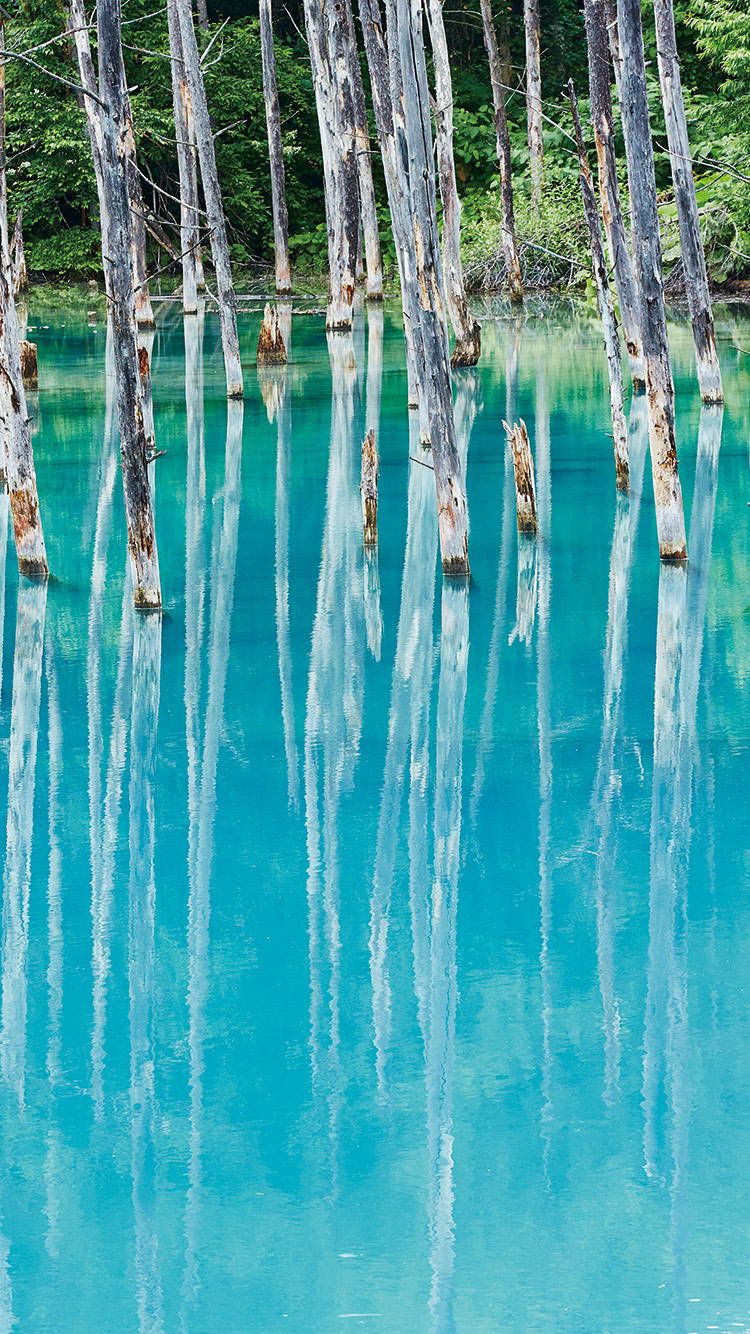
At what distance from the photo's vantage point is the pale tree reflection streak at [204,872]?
4.85m

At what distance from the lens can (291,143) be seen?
42406 millimetres

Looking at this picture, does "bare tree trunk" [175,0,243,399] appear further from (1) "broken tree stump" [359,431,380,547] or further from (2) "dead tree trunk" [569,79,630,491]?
(1) "broken tree stump" [359,431,380,547]

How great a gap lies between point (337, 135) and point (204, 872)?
74.6ft

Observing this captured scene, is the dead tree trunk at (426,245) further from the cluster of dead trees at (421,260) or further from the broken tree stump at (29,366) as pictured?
the broken tree stump at (29,366)

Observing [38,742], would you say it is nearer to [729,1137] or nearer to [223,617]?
[223,617]

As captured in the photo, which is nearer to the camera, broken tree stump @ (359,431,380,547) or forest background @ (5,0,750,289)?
broken tree stump @ (359,431,380,547)

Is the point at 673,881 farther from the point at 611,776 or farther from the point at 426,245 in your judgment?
the point at 426,245

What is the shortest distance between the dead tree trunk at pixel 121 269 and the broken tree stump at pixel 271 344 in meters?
15.5

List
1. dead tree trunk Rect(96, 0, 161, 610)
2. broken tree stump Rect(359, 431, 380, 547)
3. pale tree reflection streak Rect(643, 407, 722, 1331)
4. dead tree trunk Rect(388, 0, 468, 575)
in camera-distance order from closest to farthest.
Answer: pale tree reflection streak Rect(643, 407, 722, 1331)
dead tree trunk Rect(96, 0, 161, 610)
dead tree trunk Rect(388, 0, 468, 575)
broken tree stump Rect(359, 431, 380, 547)

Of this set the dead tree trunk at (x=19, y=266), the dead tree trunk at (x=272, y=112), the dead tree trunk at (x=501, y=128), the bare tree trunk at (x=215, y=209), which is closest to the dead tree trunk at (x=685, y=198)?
the bare tree trunk at (x=215, y=209)

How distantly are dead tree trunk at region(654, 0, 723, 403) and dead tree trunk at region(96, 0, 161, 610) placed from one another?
28.8ft

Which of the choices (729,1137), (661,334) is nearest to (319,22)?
(661,334)

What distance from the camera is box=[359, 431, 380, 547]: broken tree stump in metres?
13.0

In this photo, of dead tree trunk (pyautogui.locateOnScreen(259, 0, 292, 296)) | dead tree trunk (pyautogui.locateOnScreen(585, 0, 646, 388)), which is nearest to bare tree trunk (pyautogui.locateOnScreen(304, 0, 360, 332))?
dead tree trunk (pyautogui.locateOnScreen(259, 0, 292, 296))
